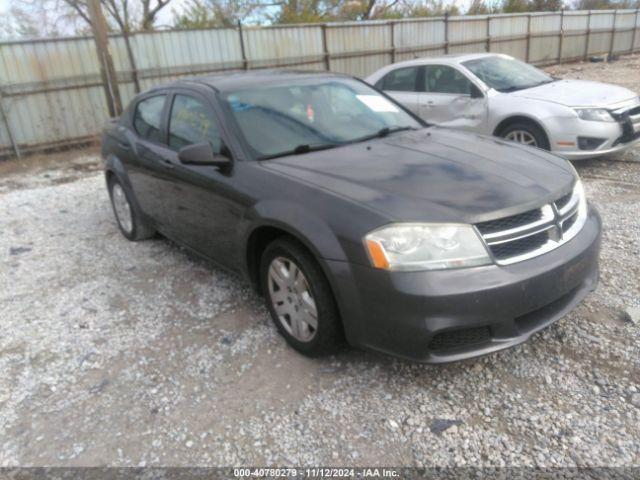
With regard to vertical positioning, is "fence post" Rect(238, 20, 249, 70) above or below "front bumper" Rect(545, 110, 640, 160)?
above

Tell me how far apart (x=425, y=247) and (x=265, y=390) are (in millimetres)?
1192

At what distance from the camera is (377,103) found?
406cm

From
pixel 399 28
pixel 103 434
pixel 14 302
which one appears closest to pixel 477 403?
pixel 103 434

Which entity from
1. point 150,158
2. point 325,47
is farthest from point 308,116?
point 325,47

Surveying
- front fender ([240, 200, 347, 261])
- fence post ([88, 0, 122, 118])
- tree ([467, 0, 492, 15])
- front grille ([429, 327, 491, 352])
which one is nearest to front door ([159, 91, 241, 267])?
front fender ([240, 200, 347, 261])

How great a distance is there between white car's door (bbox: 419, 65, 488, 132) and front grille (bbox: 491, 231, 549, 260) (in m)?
4.58

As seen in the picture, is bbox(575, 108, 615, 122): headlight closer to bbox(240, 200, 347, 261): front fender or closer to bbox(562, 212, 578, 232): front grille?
bbox(562, 212, 578, 232): front grille

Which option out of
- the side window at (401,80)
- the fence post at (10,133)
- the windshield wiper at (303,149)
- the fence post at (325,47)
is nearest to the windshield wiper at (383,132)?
the windshield wiper at (303,149)

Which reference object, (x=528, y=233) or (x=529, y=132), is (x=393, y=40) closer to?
(x=529, y=132)

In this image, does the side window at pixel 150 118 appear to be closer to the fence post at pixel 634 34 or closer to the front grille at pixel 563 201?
the front grille at pixel 563 201

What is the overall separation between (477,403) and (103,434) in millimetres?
1884

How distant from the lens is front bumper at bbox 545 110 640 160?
6.01 m

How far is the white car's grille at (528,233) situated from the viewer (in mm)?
2455

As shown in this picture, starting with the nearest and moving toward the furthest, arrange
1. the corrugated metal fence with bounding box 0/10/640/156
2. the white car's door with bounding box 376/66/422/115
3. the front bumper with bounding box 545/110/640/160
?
1. the front bumper with bounding box 545/110/640/160
2. the white car's door with bounding box 376/66/422/115
3. the corrugated metal fence with bounding box 0/10/640/156
